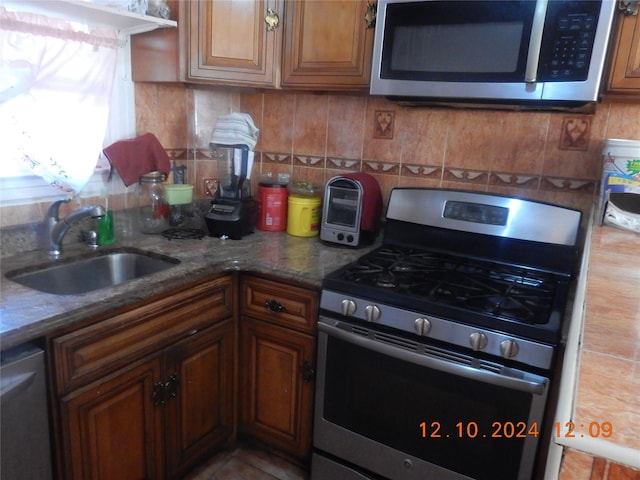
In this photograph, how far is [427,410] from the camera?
1420 mm

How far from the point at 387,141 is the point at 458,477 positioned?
4.16 feet

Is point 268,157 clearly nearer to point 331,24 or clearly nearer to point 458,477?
point 331,24

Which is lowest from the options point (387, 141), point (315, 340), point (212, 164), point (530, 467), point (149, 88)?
point (530, 467)

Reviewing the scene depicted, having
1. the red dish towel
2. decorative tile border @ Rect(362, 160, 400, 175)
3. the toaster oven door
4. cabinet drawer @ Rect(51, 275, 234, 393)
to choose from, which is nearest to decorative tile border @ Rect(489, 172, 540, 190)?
decorative tile border @ Rect(362, 160, 400, 175)

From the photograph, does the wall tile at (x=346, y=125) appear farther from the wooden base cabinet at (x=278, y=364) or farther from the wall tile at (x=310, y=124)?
the wooden base cabinet at (x=278, y=364)

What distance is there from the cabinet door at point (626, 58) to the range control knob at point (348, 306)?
968mm

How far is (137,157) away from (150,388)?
2.93 ft

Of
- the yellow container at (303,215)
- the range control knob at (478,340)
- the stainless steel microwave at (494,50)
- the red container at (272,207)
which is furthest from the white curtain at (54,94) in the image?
the range control knob at (478,340)

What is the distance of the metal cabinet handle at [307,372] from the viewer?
1659 mm

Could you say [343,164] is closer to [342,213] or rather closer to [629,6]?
[342,213]

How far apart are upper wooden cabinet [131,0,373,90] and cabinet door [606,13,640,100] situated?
0.76 metres

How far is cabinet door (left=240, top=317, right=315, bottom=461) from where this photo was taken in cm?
169

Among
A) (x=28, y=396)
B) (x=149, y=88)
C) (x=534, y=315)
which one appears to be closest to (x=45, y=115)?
(x=149, y=88)

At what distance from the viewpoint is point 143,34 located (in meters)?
1.80
